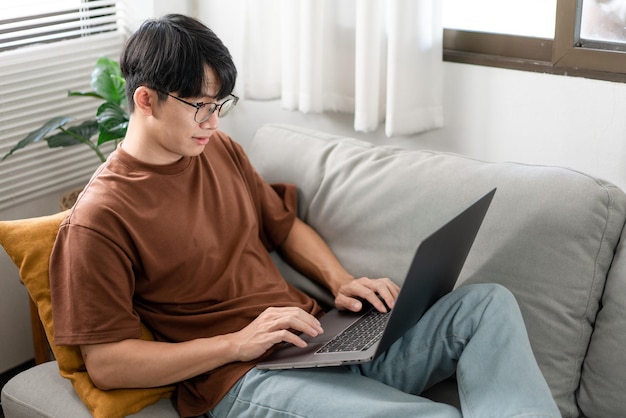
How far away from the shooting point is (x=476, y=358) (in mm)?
1555

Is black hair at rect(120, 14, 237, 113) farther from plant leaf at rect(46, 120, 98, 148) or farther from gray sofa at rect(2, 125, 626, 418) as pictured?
plant leaf at rect(46, 120, 98, 148)

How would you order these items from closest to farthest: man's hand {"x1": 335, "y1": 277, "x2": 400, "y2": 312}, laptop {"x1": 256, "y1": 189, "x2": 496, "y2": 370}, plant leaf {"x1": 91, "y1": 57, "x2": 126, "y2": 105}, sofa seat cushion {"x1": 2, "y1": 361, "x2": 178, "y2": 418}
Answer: laptop {"x1": 256, "y1": 189, "x2": 496, "y2": 370}, sofa seat cushion {"x1": 2, "y1": 361, "x2": 178, "y2": 418}, man's hand {"x1": 335, "y1": 277, "x2": 400, "y2": 312}, plant leaf {"x1": 91, "y1": 57, "x2": 126, "y2": 105}

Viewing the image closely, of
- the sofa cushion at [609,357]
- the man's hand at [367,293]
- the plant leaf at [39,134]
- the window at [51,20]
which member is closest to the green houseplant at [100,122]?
the plant leaf at [39,134]

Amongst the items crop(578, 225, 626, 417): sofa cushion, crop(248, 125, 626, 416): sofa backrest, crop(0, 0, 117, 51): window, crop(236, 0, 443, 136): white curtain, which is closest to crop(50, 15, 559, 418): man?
crop(248, 125, 626, 416): sofa backrest

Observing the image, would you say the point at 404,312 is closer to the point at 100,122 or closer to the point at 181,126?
the point at 181,126

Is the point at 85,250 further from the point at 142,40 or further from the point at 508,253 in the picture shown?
the point at 508,253

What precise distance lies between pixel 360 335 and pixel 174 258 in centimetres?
41

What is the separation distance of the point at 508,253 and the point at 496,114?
1.99ft

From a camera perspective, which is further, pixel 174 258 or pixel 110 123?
pixel 110 123

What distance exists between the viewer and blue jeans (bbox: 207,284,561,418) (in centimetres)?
147

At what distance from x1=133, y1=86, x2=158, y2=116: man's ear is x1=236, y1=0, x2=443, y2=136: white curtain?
29.5 inches

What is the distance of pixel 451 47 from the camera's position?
7.47ft

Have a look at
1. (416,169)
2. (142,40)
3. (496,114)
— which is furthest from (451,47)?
(142,40)

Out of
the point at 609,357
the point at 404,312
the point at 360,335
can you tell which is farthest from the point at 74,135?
the point at 609,357
